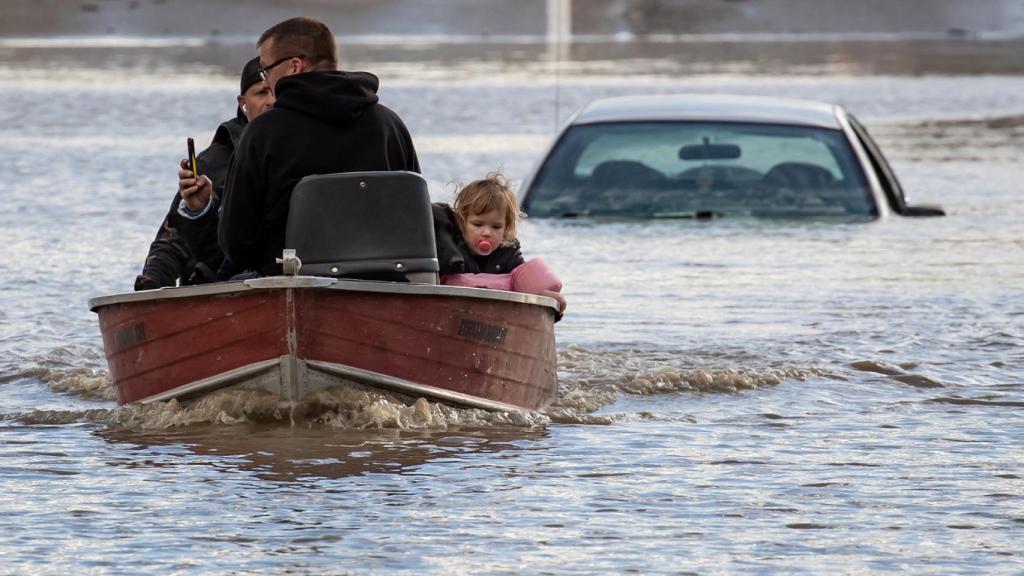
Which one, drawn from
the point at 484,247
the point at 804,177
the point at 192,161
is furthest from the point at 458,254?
the point at 804,177

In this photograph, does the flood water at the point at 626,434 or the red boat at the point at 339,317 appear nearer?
the flood water at the point at 626,434

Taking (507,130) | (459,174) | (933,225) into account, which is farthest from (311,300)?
(507,130)

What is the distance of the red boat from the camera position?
8.05 meters

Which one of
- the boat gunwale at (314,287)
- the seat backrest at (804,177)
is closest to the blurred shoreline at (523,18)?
the seat backrest at (804,177)

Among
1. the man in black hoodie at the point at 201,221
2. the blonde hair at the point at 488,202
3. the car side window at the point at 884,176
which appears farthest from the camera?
the car side window at the point at 884,176

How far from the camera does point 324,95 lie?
26.9ft

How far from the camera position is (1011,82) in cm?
4653

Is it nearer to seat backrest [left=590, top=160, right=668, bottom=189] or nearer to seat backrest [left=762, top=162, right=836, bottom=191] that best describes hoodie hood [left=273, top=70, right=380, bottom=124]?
seat backrest [left=590, top=160, right=668, bottom=189]

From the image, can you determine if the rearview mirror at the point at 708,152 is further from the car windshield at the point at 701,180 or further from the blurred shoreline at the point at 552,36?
the blurred shoreline at the point at 552,36

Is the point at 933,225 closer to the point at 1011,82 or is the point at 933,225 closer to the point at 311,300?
the point at 311,300

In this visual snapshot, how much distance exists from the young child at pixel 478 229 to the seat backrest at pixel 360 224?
1.53 ft

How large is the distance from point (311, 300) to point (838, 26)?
78830 millimetres

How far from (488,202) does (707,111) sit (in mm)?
5484

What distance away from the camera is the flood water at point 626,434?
22.7ft
